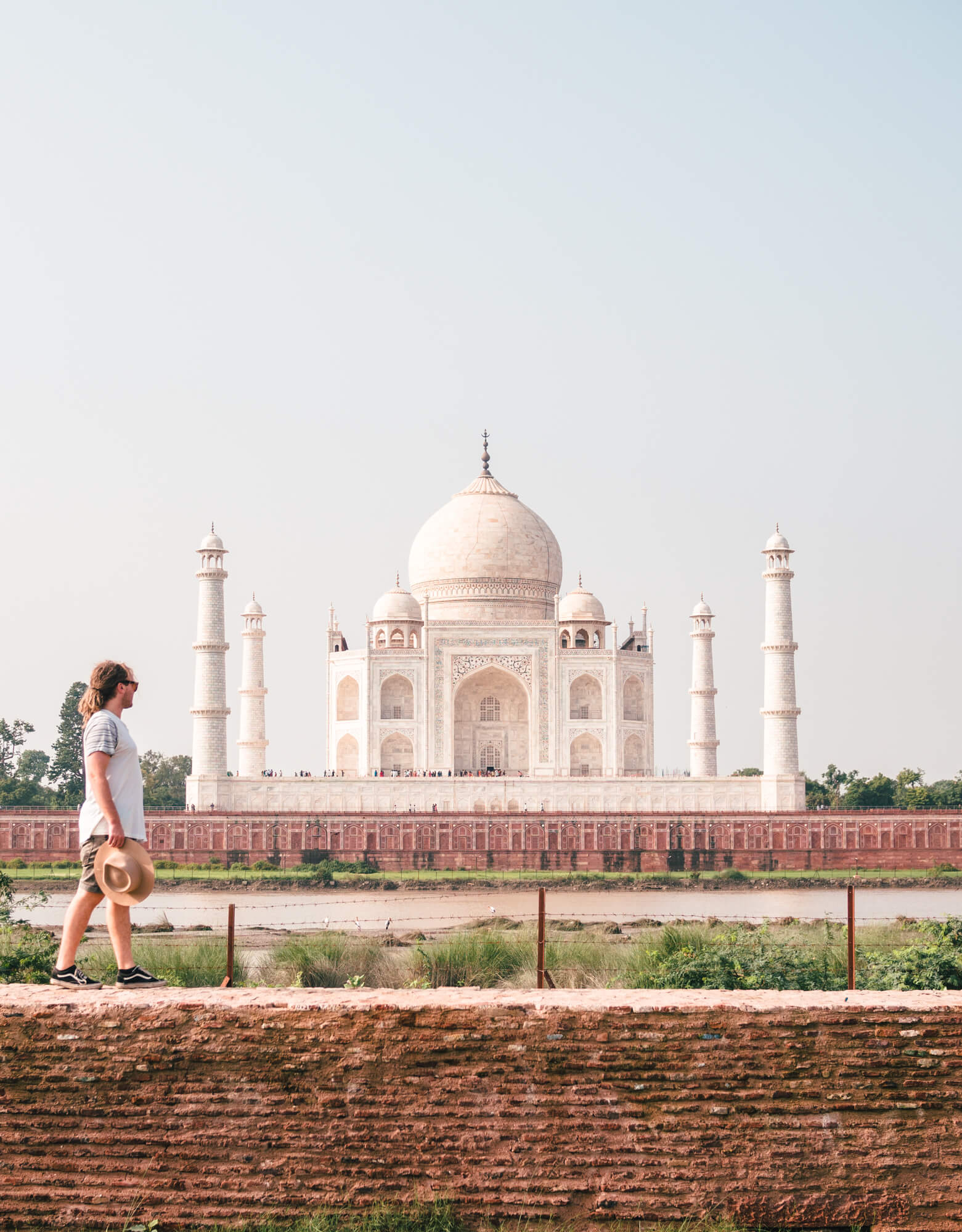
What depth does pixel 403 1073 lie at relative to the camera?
183 inches

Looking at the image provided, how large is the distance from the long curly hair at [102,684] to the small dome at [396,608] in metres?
29.2

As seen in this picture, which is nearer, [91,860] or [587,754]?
[91,860]

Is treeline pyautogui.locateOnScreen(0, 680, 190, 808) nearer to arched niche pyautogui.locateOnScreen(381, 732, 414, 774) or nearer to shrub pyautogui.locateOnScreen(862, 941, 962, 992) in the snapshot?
arched niche pyautogui.locateOnScreen(381, 732, 414, 774)

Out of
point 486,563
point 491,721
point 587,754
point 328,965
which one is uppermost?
point 486,563

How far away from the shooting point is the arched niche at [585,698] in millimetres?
33531

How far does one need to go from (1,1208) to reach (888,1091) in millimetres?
2842

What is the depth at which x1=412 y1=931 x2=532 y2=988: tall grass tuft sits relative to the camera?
30.4ft

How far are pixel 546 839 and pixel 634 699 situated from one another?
7.24 m

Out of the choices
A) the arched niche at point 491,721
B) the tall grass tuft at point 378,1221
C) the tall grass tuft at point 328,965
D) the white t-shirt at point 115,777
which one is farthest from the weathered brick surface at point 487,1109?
the arched niche at point 491,721

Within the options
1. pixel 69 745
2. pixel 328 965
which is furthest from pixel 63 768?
pixel 328 965

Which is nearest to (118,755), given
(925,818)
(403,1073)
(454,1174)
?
(403,1073)

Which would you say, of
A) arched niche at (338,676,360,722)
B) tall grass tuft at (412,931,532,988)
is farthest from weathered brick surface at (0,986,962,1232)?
arched niche at (338,676,360,722)

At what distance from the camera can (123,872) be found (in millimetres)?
4590

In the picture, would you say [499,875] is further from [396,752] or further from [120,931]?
[120,931]
